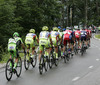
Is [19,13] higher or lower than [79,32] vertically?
higher

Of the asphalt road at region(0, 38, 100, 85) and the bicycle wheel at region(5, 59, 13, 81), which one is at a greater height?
the bicycle wheel at region(5, 59, 13, 81)

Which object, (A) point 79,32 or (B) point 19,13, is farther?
(B) point 19,13

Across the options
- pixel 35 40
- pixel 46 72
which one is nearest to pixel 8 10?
pixel 35 40

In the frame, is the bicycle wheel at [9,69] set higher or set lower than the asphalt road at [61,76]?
higher

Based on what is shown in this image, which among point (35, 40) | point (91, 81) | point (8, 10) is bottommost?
point (91, 81)

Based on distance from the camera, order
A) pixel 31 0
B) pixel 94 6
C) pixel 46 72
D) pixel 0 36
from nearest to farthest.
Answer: pixel 46 72 < pixel 0 36 < pixel 31 0 < pixel 94 6

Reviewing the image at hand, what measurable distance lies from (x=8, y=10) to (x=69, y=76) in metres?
15.1

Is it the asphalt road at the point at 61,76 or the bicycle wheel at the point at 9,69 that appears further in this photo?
the bicycle wheel at the point at 9,69

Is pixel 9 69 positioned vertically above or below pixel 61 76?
above

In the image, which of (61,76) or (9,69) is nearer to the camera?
(9,69)

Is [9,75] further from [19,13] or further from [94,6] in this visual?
[94,6]

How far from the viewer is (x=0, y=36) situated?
75.2 ft

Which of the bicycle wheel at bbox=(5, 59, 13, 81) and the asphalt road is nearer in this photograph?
the asphalt road

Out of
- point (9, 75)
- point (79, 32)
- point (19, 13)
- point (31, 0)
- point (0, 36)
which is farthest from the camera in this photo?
point (31, 0)
